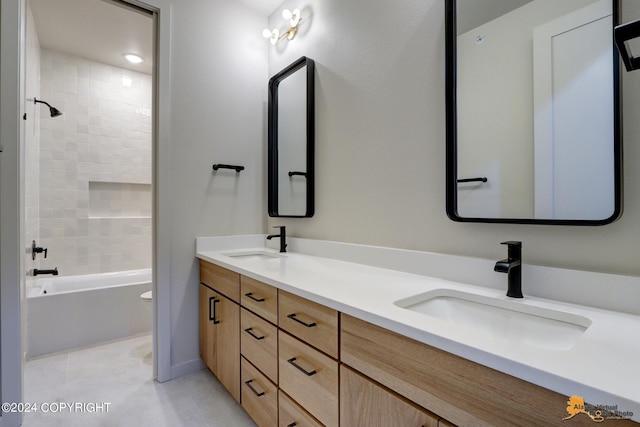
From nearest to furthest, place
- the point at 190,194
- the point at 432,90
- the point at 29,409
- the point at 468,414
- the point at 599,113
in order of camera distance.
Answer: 1. the point at 468,414
2. the point at 599,113
3. the point at 432,90
4. the point at 29,409
5. the point at 190,194

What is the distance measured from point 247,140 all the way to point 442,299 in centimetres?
174

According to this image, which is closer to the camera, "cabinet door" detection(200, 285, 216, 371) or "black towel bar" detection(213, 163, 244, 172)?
"cabinet door" detection(200, 285, 216, 371)

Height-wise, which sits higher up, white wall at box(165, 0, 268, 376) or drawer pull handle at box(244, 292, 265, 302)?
white wall at box(165, 0, 268, 376)

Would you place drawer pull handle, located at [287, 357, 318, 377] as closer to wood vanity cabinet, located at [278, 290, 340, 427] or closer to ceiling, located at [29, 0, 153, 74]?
wood vanity cabinet, located at [278, 290, 340, 427]

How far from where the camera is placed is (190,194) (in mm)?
2033

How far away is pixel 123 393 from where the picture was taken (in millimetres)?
1802

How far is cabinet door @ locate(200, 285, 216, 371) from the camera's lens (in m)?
1.88

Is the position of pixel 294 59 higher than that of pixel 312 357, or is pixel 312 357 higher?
pixel 294 59

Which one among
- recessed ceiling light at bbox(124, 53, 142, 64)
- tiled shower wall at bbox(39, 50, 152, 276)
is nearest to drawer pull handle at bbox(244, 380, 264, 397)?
tiled shower wall at bbox(39, 50, 152, 276)

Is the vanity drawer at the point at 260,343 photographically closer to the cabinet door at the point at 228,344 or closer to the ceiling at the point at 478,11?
the cabinet door at the point at 228,344

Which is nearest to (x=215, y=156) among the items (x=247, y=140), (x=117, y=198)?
(x=247, y=140)

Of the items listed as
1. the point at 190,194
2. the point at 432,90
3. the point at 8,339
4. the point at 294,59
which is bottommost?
the point at 8,339

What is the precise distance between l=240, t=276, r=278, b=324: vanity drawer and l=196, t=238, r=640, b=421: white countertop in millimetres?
47

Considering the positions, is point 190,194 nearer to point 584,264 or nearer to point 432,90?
point 432,90
